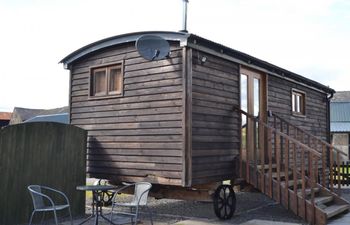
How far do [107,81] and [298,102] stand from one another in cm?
605

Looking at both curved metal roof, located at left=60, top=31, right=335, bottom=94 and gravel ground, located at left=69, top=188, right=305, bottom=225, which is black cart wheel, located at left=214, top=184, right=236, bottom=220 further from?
curved metal roof, located at left=60, top=31, right=335, bottom=94

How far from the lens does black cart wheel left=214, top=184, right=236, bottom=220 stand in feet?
27.2

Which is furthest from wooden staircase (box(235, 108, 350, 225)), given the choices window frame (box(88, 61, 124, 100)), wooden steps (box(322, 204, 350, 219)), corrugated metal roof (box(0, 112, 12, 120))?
corrugated metal roof (box(0, 112, 12, 120))

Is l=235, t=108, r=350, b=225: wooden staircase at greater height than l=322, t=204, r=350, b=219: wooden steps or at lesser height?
greater

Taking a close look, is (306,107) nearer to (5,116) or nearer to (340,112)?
(340,112)

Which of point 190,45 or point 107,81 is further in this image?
point 107,81

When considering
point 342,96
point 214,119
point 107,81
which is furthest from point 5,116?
point 214,119

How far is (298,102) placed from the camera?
1254 centimetres

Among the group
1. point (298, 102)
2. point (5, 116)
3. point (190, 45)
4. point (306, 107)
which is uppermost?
point (5, 116)

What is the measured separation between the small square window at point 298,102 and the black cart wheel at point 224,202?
171 inches

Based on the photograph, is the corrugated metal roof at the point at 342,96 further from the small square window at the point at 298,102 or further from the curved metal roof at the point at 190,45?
the curved metal roof at the point at 190,45

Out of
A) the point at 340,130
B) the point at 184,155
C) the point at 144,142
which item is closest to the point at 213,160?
the point at 184,155

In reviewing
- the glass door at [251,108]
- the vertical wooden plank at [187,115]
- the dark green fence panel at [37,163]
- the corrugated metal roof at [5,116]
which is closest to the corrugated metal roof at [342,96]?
the glass door at [251,108]

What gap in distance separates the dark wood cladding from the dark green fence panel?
16.1ft
